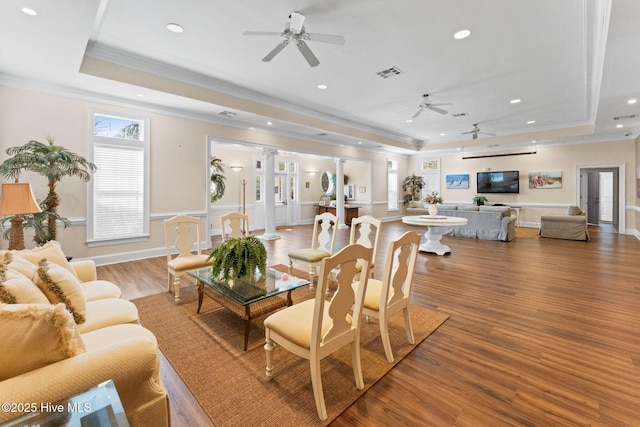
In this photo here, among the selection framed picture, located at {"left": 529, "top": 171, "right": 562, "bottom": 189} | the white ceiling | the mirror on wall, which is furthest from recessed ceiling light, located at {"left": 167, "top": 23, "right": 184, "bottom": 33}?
framed picture, located at {"left": 529, "top": 171, "right": 562, "bottom": 189}

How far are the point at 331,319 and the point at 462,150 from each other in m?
11.2

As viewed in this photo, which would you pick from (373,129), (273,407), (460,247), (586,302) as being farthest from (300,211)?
(273,407)

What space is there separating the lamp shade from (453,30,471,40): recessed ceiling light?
5.09 m

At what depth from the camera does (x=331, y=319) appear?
1819 mm

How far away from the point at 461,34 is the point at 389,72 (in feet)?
4.19

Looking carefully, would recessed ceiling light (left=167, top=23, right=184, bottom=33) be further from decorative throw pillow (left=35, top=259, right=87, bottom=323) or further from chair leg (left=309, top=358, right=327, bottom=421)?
chair leg (left=309, top=358, right=327, bottom=421)

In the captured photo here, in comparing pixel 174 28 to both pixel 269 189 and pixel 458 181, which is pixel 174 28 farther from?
pixel 458 181

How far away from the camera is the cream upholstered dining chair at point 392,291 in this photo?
6.87 ft

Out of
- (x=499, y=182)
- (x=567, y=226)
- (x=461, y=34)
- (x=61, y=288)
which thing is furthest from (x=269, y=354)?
(x=499, y=182)

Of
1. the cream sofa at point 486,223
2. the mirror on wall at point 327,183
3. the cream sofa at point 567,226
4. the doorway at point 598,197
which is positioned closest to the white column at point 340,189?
the mirror on wall at point 327,183

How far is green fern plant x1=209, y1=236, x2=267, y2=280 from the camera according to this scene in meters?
2.74

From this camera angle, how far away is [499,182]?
10.3 m

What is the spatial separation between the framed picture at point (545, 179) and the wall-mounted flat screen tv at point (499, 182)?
42cm

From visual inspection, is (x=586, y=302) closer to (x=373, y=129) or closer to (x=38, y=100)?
(x=373, y=129)
